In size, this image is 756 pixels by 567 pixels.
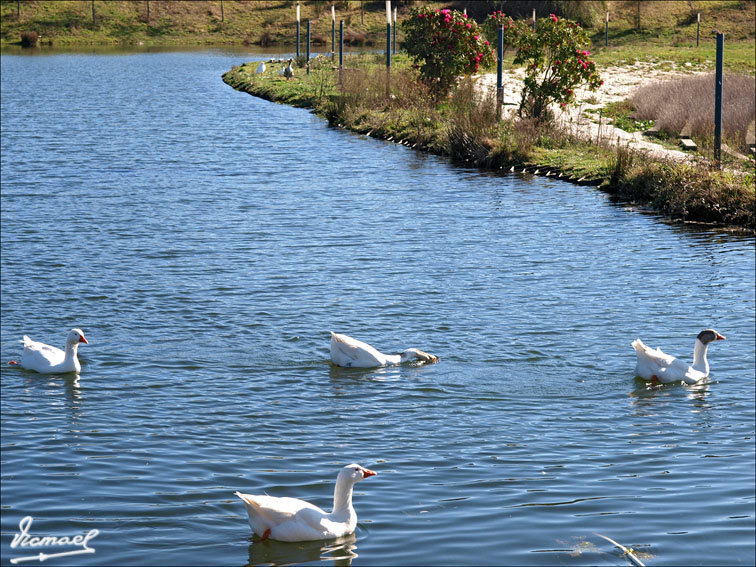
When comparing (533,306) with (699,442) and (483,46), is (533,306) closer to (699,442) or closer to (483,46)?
(699,442)

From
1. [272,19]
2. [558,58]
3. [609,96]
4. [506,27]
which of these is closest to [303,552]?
[558,58]

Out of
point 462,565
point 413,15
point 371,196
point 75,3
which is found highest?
point 75,3

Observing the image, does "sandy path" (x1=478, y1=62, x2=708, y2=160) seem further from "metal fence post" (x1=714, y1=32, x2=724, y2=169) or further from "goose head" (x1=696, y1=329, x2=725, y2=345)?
"goose head" (x1=696, y1=329, x2=725, y2=345)

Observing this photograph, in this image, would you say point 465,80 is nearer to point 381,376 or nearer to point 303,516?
point 381,376

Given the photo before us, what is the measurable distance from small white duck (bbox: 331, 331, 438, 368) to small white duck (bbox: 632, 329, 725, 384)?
7.47 feet

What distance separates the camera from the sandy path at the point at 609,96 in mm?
24453

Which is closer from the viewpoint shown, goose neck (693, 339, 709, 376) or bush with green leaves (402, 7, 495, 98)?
goose neck (693, 339, 709, 376)

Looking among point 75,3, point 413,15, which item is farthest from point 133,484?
point 75,3

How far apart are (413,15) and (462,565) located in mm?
26830

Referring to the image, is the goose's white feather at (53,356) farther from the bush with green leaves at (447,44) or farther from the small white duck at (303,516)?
the bush with green leaves at (447,44)

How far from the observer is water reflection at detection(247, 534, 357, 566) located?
719 centimetres

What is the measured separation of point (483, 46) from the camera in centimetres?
3175

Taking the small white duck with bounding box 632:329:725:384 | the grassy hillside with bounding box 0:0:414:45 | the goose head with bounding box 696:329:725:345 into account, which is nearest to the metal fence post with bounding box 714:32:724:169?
the goose head with bounding box 696:329:725:345

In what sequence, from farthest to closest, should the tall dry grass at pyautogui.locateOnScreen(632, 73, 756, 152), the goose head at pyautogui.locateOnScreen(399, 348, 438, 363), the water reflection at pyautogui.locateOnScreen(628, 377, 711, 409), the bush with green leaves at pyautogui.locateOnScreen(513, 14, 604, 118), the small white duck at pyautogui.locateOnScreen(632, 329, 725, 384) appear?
the bush with green leaves at pyautogui.locateOnScreen(513, 14, 604, 118) → the tall dry grass at pyautogui.locateOnScreen(632, 73, 756, 152) → the goose head at pyautogui.locateOnScreen(399, 348, 438, 363) → the small white duck at pyautogui.locateOnScreen(632, 329, 725, 384) → the water reflection at pyautogui.locateOnScreen(628, 377, 711, 409)
